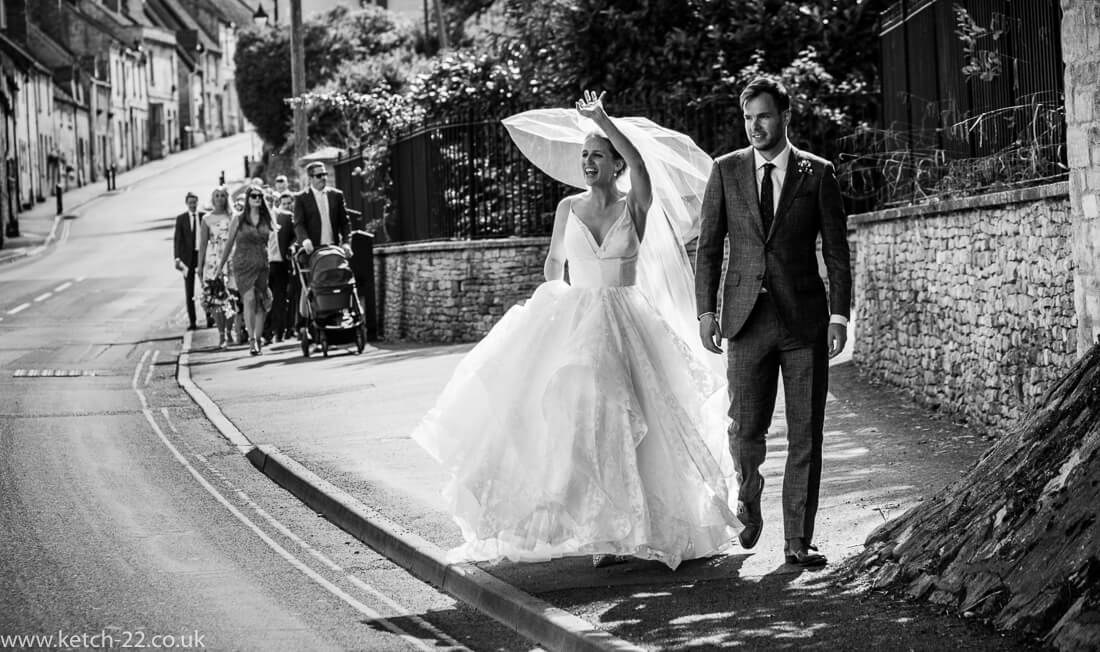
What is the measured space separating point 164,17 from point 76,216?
56493mm

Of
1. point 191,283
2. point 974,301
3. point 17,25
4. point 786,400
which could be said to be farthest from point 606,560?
point 17,25

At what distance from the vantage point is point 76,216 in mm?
68125

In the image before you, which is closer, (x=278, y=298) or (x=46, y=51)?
(x=278, y=298)

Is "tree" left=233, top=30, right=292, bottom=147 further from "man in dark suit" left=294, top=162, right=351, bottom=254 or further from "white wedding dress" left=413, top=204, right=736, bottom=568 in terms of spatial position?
"white wedding dress" left=413, top=204, right=736, bottom=568

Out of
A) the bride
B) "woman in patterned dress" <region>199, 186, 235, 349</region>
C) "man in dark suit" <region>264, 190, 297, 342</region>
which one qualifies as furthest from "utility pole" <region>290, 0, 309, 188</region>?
the bride

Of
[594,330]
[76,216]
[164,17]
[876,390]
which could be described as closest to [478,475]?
[594,330]

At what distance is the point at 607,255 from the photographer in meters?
7.85

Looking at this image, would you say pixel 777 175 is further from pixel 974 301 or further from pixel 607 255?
pixel 974 301

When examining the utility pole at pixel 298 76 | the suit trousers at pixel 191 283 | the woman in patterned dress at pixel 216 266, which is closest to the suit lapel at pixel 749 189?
the woman in patterned dress at pixel 216 266

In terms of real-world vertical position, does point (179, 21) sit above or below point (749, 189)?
above

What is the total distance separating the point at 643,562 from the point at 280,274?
15183mm

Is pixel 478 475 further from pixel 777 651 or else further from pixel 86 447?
pixel 86 447

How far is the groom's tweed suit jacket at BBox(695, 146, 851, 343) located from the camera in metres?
7.29

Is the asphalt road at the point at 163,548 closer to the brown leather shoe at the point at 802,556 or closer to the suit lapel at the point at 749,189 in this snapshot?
the brown leather shoe at the point at 802,556
